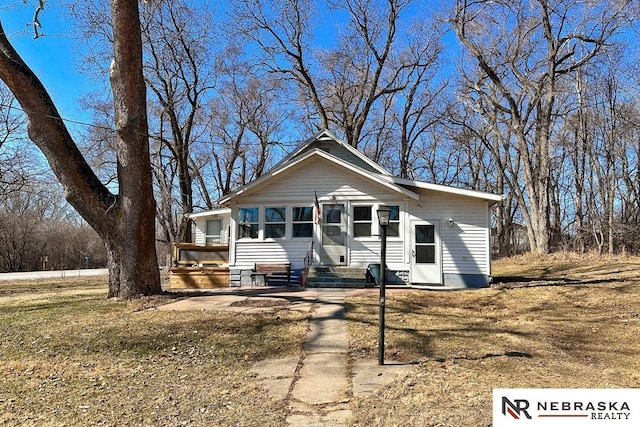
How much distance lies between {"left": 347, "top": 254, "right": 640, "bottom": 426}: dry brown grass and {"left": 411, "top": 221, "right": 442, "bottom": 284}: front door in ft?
4.91

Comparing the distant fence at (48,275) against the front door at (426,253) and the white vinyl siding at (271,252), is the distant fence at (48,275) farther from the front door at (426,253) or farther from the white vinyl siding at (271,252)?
the front door at (426,253)

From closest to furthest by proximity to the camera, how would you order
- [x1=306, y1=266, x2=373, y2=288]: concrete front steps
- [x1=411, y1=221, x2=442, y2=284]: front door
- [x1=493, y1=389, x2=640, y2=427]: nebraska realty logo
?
[x1=493, y1=389, x2=640, y2=427]: nebraska realty logo < [x1=306, y1=266, x2=373, y2=288]: concrete front steps < [x1=411, y1=221, x2=442, y2=284]: front door

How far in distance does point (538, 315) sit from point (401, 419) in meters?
6.00

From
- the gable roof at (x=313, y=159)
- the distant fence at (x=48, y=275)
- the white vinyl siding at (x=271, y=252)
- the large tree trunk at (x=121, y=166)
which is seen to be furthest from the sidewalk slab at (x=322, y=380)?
the distant fence at (x=48, y=275)

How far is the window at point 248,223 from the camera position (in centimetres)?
1366

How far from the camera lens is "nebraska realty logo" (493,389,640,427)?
10.00ft

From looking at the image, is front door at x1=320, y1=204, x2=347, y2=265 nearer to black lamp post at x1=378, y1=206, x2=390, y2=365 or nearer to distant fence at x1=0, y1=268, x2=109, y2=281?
black lamp post at x1=378, y1=206, x2=390, y2=365

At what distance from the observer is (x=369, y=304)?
8.97 m

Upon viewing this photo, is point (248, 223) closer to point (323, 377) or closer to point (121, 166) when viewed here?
point (121, 166)

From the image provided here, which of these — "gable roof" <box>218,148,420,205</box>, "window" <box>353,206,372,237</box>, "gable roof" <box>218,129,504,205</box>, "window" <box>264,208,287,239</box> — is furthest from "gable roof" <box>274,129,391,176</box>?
"window" <box>264,208,287,239</box>

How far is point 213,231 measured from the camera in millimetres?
19172

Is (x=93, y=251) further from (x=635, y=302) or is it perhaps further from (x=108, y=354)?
(x=635, y=302)

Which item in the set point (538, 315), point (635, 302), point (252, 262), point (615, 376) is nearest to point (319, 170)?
point (252, 262)

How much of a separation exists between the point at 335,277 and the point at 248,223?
342cm
